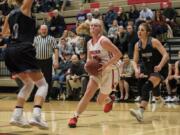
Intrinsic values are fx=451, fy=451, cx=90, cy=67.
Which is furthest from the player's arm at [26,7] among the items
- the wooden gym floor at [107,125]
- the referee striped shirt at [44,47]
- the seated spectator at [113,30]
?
the seated spectator at [113,30]

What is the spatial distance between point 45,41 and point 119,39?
3523mm

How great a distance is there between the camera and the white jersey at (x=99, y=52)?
24.4ft

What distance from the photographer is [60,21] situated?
17.9 m

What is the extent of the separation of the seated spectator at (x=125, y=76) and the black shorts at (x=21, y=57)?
22.8 feet

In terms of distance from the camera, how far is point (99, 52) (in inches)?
295

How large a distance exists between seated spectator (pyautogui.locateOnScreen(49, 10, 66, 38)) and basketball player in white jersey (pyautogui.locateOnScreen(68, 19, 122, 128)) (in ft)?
34.2

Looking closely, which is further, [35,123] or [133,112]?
[133,112]

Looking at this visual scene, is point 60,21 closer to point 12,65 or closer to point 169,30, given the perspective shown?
point 169,30

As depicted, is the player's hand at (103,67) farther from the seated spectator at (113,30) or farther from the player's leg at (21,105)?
the seated spectator at (113,30)

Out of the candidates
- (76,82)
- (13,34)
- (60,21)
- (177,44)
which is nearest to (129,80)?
(76,82)

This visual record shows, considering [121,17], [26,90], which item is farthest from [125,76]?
[26,90]

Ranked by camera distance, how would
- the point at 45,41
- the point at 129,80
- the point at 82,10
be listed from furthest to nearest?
the point at 82,10, the point at 129,80, the point at 45,41


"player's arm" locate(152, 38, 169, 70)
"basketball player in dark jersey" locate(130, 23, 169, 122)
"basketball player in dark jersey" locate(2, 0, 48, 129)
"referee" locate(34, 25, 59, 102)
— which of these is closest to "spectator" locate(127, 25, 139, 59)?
"referee" locate(34, 25, 59, 102)

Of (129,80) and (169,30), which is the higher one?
(169,30)
